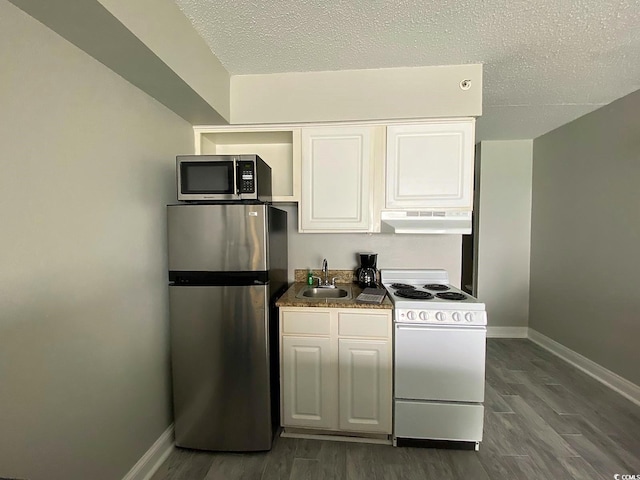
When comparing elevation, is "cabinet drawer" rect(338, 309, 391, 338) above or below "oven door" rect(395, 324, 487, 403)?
above

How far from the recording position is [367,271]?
2.37 metres

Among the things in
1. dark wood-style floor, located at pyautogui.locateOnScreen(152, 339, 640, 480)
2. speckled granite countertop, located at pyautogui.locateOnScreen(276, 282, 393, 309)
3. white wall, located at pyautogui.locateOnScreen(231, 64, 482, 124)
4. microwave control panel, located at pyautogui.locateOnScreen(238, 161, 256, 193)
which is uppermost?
white wall, located at pyautogui.locateOnScreen(231, 64, 482, 124)

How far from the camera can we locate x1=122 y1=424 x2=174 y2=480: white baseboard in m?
1.53

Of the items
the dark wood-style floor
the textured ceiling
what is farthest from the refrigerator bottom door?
the textured ceiling

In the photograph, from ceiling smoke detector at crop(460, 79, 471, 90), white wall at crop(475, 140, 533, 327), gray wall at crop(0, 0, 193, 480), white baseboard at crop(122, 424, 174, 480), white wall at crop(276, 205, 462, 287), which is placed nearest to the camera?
gray wall at crop(0, 0, 193, 480)

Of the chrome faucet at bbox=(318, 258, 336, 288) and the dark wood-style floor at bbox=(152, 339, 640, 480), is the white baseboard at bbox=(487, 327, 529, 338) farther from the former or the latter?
the chrome faucet at bbox=(318, 258, 336, 288)

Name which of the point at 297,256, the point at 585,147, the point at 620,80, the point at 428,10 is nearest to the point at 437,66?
the point at 428,10

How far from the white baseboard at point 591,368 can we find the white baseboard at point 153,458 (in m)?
3.57

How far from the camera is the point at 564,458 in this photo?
5.69ft

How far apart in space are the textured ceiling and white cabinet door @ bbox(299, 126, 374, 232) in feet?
1.61

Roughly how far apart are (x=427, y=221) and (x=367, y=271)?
2.12ft

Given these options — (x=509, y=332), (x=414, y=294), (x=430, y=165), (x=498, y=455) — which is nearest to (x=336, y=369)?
(x=414, y=294)

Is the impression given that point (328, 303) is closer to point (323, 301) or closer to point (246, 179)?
point (323, 301)

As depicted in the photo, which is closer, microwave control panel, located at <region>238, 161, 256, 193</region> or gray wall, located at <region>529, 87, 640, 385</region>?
microwave control panel, located at <region>238, 161, 256, 193</region>
